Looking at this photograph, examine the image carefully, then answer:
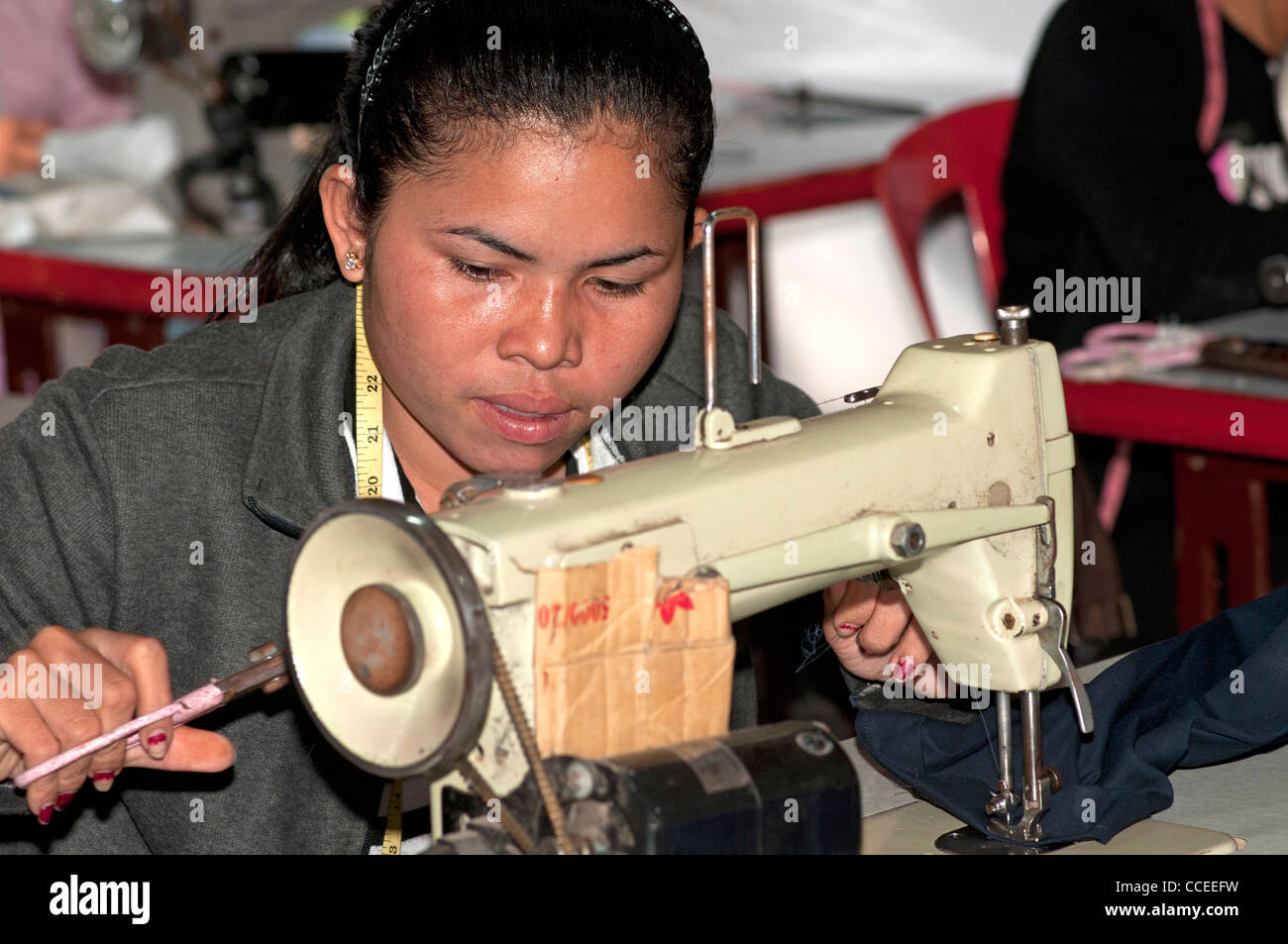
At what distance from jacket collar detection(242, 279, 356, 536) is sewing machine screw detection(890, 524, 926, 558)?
1.53 feet

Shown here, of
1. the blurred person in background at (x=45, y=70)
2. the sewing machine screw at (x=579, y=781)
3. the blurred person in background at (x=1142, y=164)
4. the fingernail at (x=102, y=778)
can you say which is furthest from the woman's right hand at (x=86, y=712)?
the blurred person in background at (x=45, y=70)

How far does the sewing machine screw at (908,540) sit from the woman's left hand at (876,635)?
0.23 metres

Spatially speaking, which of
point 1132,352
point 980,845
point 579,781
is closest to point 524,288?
point 579,781

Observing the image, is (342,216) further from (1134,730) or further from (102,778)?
(1134,730)

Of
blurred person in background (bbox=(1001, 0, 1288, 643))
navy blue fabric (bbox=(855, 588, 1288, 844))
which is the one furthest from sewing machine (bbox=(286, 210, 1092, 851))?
blurred person in background (bbox=(1001, 0, 1288, 643))

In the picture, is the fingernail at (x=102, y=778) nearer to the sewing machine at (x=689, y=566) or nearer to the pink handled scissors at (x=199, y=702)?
the pink handled scissors at (x=199, y=702)

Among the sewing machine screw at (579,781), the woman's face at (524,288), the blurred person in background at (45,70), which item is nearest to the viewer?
the sewing machine screw at (579,781)

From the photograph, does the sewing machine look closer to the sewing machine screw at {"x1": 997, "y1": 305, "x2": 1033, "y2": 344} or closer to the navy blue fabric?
the sewing machine screw at {"x1": 997, "y1": 305, "x2": 1033, "y2": 344}

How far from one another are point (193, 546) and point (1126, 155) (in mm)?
1790

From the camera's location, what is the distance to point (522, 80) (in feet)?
3.58

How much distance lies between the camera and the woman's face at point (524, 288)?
104 cm

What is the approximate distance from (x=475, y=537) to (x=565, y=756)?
0.38 ft

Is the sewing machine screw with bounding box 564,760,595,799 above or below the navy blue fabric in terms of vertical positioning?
above

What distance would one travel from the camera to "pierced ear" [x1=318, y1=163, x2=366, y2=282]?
1265 mm
